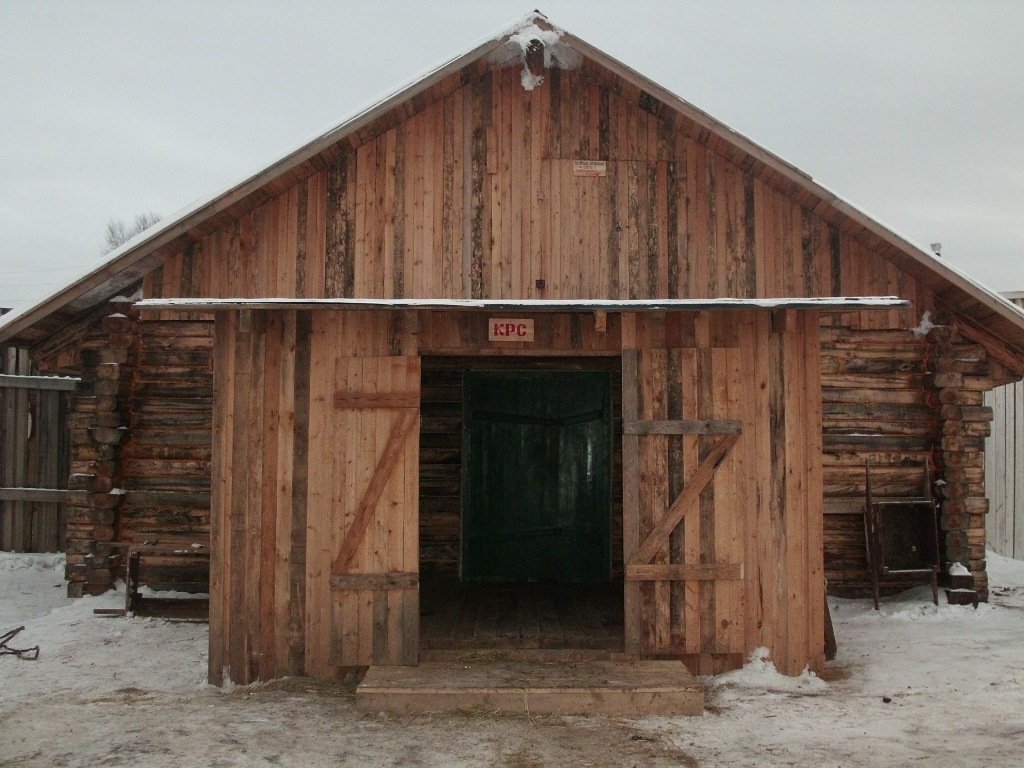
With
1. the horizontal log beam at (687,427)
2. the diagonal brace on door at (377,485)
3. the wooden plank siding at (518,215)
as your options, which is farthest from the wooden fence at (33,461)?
the horizontal log beam at (687,427)

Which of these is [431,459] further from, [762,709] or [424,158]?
[762,709]

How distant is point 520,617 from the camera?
30.0 ft

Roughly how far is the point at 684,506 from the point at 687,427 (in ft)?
2.19

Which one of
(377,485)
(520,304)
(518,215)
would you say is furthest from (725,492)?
(518,215)

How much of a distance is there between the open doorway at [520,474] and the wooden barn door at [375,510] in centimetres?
329

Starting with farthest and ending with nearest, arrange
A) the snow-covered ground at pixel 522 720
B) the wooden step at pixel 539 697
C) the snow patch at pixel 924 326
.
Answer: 1. the snow patch at pixel 924 326
2. the wooden step at pixel 539 697
3. the snow-covered ground at pixel 522 720

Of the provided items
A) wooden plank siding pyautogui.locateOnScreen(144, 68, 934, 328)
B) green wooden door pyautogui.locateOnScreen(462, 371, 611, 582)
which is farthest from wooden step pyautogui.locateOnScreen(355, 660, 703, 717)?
green wooden door pyautogui.locateOnScreen(462, 371, 611, 582)

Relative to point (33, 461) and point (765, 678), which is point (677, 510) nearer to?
point (765, 678)

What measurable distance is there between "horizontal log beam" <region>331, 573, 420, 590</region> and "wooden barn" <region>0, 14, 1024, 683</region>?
0.06 feet

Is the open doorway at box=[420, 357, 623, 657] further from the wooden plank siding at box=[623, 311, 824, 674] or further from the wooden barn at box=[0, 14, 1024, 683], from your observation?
the wooden plank siding at box=[623, 311, 824, 674]

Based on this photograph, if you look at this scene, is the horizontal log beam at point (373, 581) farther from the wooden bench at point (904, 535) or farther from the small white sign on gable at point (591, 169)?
the wooden bench at point (904, 535)

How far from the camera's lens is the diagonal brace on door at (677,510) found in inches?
316

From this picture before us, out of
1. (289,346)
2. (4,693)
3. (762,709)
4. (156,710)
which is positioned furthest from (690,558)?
(4,693)

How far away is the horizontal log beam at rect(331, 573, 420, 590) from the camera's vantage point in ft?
26.0
